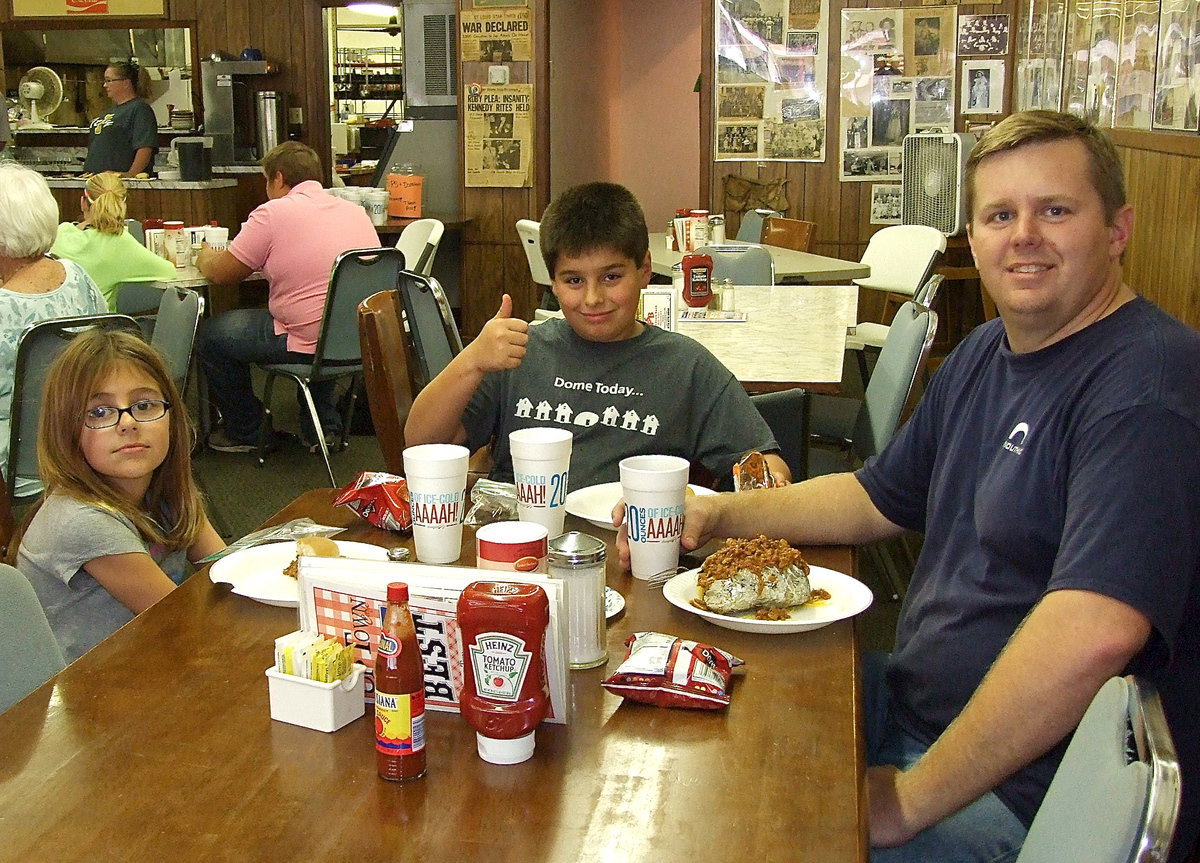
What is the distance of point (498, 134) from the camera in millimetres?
7953

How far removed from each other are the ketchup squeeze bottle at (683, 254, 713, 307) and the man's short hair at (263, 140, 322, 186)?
7.27 feet

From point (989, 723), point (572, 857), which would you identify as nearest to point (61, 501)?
point (572, 857)

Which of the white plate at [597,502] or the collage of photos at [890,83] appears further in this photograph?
the collage of photos at [890,83]

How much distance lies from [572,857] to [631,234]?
1.54 m

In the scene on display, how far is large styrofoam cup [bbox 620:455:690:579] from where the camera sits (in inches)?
63.3

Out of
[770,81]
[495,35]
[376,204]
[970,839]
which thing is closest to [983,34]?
[770,81]

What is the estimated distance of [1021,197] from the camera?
1604mm

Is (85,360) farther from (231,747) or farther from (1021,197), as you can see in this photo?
(1021,197)

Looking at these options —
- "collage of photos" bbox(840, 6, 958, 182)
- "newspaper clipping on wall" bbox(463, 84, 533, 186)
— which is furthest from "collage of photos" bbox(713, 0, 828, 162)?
"newspaper clipping on wall" bbox(463, 84, 533, 186)

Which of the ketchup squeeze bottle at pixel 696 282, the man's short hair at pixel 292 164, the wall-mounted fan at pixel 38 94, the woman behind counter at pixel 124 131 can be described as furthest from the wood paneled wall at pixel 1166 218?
the wall-mounted fan at pixel 38 94

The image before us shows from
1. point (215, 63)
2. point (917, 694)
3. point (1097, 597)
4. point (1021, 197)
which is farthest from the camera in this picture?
point (215, 63)

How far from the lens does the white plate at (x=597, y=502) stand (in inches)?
74.5

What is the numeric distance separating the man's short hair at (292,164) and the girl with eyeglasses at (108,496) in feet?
11.1

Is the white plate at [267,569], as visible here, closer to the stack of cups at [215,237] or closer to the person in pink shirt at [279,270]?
the person in pink shirt at [279,270]
